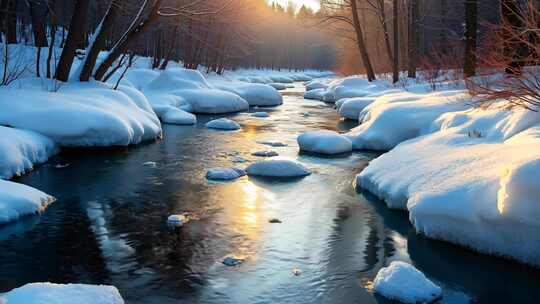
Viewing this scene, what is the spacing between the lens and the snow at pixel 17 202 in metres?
6.93

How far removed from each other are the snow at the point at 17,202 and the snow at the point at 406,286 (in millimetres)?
4652

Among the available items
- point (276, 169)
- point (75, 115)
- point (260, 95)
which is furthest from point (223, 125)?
point (260, 95)

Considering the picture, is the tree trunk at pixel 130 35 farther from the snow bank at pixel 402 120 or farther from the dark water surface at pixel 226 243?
the snow bank at pixel 402 120

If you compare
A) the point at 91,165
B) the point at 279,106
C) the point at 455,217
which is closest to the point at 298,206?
the point at 455,217

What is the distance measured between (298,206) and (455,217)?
2.41 metres

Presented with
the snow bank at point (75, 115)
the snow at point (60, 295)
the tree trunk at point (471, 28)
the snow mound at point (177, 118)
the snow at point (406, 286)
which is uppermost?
the tree trunk at point (471, 28)

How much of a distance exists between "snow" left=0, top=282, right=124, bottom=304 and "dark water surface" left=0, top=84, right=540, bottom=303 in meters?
0.53

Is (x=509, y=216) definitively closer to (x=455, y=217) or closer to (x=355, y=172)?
(x=455, y=217)

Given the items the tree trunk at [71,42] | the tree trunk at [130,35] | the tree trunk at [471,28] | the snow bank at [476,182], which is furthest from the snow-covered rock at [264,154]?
the tree trunk at [471,28]

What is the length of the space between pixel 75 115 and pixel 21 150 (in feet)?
6.15

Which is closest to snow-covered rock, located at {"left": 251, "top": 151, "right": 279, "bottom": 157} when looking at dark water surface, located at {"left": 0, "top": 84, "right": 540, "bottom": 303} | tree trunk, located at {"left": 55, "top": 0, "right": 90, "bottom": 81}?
dark water surface, located at {"left": 0, "top": 84, "right": 540, "bottom": 303}

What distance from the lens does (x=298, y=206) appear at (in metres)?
7.93

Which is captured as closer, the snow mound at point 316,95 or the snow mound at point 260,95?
the snow mound at point 260,95

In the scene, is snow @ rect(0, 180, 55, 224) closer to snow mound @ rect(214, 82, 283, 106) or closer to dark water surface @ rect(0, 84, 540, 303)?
dark water surface @ rect(0, 84, 540, 303)
